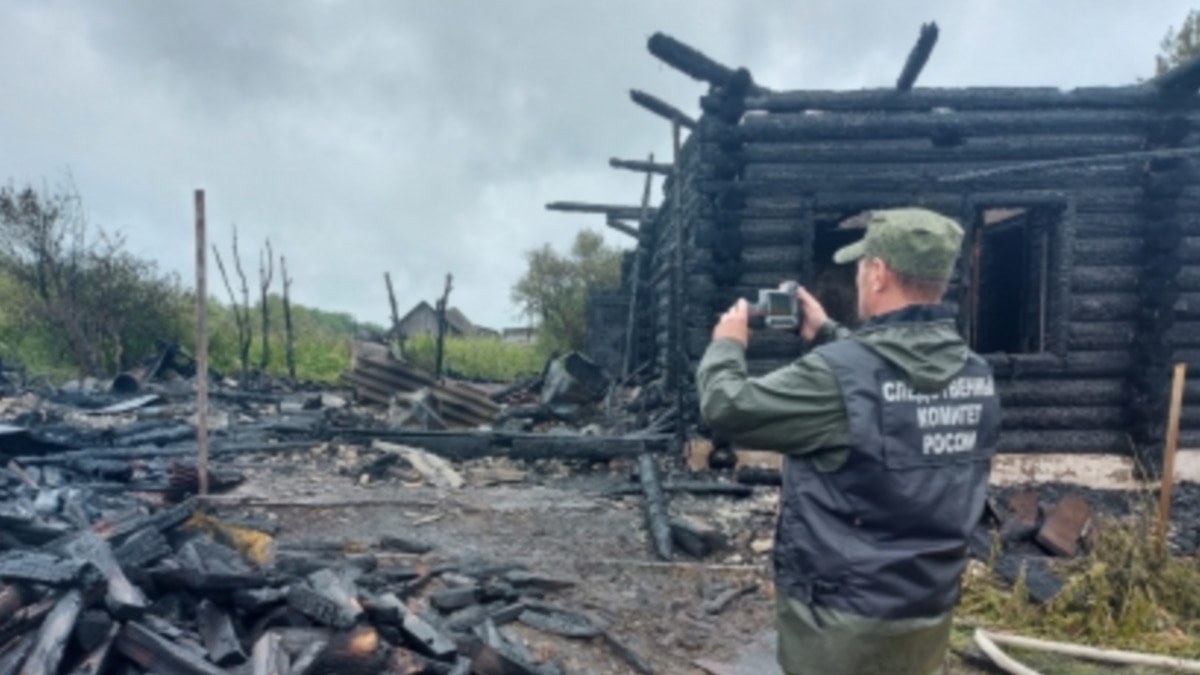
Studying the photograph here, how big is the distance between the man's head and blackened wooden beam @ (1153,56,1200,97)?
8398mm

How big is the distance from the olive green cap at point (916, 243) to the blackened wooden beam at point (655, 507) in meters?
4.38

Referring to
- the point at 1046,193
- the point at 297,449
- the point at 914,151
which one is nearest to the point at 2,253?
the point at 297,449

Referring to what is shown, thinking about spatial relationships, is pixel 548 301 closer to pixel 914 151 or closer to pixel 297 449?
pixel 297 449

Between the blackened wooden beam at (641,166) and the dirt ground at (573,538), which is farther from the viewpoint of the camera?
the blackened wooden beam at (641,166)

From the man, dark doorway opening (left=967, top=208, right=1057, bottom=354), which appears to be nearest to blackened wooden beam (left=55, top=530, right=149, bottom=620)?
the man

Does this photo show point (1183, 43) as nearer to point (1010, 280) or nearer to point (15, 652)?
point (1010, 280)

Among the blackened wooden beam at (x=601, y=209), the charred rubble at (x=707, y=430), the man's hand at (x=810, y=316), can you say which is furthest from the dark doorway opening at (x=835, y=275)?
the man's hand at (x=810, y=316)

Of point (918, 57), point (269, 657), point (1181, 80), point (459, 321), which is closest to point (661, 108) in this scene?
point (918, 57)

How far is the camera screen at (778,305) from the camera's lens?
2803 millimetres

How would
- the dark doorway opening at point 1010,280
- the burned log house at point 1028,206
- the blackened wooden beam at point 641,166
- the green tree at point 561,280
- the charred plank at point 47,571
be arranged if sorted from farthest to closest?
the green tree at point 561,280 < the blackened wooden beam at point 641,166 < the dark doorway opening at point 1010,280 < the burned log house at point 1028,206 < the charred plank at point 47,571

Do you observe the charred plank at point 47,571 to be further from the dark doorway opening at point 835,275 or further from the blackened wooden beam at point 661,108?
the dark doorway opening at point 835,275

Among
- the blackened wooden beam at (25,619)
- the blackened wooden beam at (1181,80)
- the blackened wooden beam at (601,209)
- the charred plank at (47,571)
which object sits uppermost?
the blackened wooden beam at (1181,80)

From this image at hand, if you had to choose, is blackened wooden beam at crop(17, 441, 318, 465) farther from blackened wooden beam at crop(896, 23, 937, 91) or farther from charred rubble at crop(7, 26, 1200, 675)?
blackened wooden beam at crop(896, 23, 937, 91)

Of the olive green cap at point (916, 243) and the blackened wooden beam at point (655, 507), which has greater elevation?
the olive green cap at point (916, 243)
